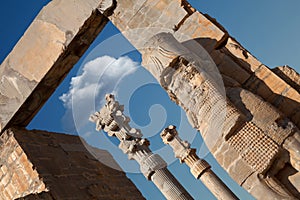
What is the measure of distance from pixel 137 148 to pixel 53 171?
1243mm

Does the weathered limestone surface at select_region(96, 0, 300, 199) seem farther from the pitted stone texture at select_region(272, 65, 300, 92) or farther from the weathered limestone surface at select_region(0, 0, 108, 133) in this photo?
the weathered limestone surface at select_region(0, 0, 108, 133)

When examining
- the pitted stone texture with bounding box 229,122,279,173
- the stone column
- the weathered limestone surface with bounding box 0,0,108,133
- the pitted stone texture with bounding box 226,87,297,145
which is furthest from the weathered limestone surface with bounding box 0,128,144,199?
the pitted stone texture with bounding box 226,87,297,145

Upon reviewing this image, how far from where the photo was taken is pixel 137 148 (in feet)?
19.8

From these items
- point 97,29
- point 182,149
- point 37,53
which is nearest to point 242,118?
point 182,149

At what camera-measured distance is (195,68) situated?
4332 mm

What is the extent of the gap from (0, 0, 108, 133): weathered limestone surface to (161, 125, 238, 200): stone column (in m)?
1.86

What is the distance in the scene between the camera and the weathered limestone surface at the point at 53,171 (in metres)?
5.61

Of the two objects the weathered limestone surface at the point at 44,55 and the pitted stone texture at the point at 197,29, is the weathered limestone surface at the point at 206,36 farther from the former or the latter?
the weathered limestone surface at the point at 44,55

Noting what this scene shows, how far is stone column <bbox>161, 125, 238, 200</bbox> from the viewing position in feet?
18.3

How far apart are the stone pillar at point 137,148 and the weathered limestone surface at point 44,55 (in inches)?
34.9

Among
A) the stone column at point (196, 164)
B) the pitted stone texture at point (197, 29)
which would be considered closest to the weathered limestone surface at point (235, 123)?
the pitted stone texture at point (197, 29)

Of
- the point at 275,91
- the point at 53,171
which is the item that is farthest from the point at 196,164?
the point at 53,171

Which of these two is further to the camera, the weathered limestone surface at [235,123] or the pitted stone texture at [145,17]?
the pitted stone texture at [145,17]

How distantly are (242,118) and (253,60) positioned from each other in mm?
1123
